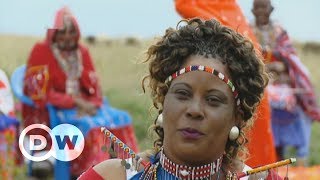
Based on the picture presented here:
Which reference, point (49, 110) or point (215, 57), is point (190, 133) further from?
point (49, 110)

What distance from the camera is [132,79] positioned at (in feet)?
49.9

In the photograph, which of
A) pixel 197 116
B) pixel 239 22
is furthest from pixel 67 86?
pixel 197 116

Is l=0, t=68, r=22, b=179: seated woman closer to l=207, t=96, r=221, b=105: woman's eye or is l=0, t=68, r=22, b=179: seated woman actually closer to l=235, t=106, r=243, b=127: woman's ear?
l=235, t=106, r=243, b=127: woman's ear

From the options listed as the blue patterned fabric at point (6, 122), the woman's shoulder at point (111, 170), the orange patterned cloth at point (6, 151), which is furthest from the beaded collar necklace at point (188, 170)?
the orange patterned cloth at point (6, 151)

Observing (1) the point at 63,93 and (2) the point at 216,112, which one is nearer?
(2) the point at 216,112

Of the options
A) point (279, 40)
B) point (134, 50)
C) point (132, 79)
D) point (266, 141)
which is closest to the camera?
point (266, 141)

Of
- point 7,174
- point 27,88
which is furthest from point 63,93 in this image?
point 7,174

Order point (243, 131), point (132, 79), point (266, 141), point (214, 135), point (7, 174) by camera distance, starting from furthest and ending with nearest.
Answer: point (132, 79) → point (7, 174) → point (266, 141) → point (243, 131) → point (214, 135)

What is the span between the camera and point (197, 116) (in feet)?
10.1

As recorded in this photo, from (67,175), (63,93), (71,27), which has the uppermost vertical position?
(71,27)

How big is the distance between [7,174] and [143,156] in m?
4.43

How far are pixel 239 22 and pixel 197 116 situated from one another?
2.17 m

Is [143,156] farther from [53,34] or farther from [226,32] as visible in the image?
[53,34]

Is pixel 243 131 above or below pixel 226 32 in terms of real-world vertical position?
below
